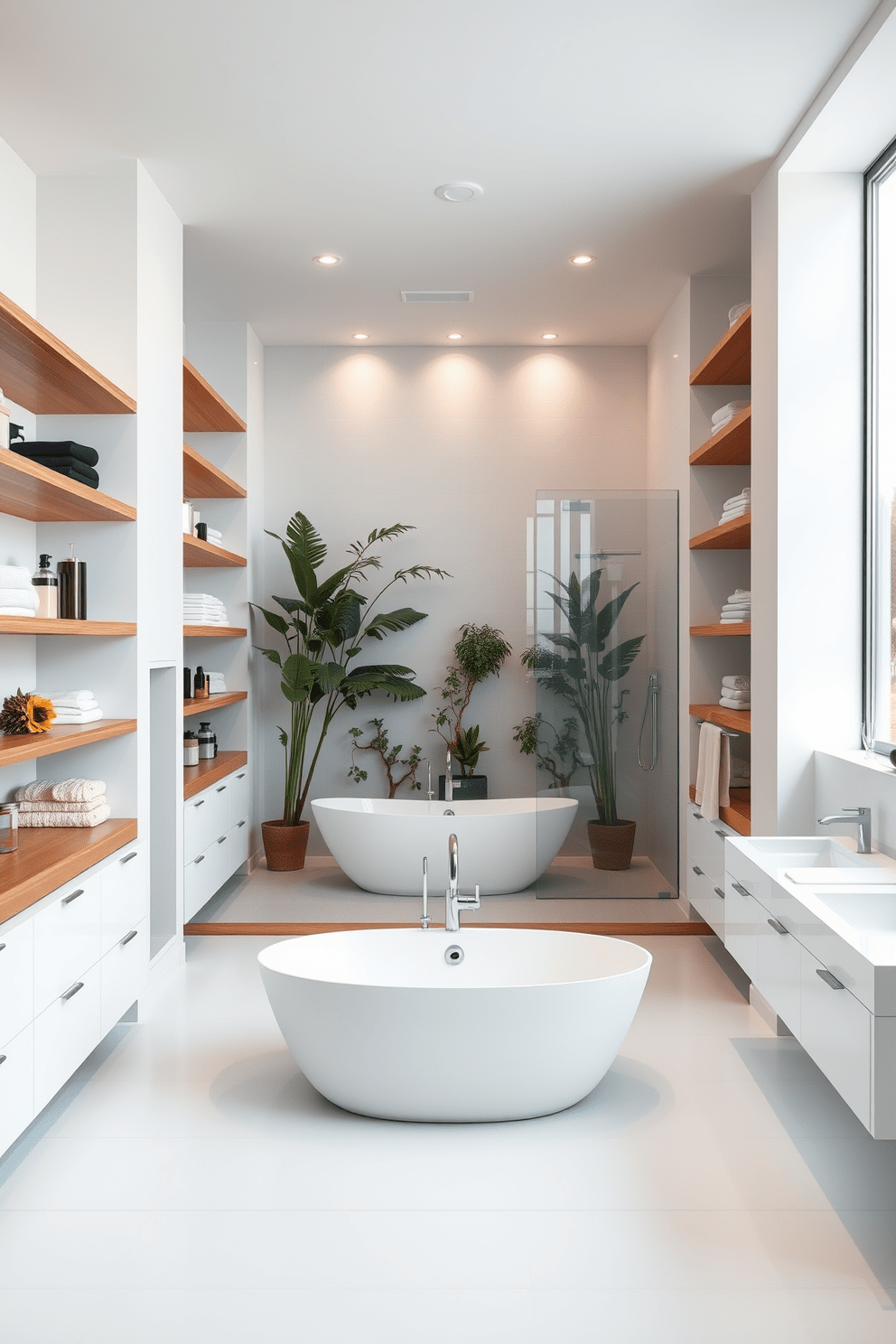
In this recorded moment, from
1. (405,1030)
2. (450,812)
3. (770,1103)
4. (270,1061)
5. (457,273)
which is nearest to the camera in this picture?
(405,1030)

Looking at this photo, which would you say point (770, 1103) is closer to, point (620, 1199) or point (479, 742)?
point (620, 1199)

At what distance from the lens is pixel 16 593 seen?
2.98 metres

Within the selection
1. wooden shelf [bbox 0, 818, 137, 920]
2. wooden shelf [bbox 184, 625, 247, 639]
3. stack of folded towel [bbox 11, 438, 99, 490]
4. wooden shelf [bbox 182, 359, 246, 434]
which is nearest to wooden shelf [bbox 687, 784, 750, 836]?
wooden shelf [bbox 0, 818, 137, 920]

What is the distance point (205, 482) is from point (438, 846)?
226cm

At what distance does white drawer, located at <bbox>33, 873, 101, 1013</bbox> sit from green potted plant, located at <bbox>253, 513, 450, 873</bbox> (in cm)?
252

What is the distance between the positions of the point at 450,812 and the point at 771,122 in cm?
365

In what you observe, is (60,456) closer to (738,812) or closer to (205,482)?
(205,482)

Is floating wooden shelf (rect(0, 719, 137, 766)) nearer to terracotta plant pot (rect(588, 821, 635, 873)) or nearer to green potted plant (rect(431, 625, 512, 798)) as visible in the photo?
terracotta plant pot (rect(588, 821, 635, 873))

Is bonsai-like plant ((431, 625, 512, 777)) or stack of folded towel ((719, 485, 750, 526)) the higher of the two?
stack of folded towel ((719, 485, 750, 526))

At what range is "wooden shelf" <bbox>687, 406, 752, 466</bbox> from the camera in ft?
13.7

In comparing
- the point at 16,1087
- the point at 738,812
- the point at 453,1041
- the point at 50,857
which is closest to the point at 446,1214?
the point at 453,1041

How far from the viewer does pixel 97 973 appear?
3.23 meters

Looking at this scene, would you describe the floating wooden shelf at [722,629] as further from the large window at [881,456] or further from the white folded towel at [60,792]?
→ the white folded towel at [60,792]

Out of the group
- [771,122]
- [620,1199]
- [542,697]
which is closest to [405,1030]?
[620,1199]
